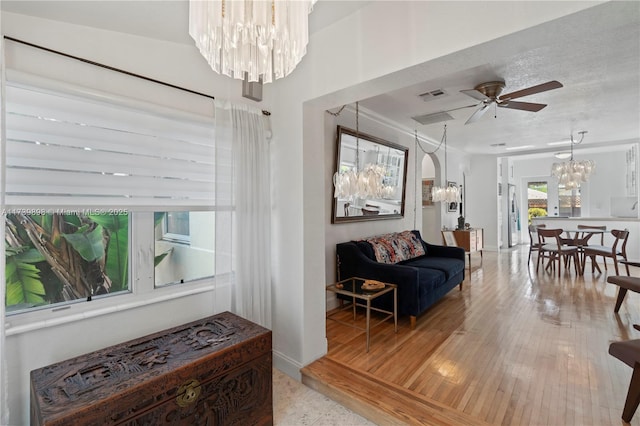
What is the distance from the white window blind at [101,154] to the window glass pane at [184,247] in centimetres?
18

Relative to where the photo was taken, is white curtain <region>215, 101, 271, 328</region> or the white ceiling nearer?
the white ceiling

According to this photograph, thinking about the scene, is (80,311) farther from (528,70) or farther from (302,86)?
(528,70)

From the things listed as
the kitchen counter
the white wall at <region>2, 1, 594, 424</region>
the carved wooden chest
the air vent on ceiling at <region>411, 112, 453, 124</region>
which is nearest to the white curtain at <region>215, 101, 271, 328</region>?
the white wall at <region>2, 1, 594, 424</region>

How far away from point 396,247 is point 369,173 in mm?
1551

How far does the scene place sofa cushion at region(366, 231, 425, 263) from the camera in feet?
12.5

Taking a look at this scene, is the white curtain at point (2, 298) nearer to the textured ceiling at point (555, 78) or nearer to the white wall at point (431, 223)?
the textured ceiling at point (555, 78)

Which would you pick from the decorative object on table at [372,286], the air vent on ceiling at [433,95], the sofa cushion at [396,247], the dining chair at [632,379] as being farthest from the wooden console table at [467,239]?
the dining chair at [632,379]

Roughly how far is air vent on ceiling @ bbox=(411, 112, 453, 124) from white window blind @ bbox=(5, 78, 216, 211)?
341cm

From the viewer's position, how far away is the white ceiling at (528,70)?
1.41m

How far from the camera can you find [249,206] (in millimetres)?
2322

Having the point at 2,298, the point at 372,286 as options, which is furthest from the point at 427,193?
the point at 2,298

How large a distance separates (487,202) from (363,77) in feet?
25.2

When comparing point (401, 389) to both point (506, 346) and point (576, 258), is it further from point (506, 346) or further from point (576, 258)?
point (576, 258)

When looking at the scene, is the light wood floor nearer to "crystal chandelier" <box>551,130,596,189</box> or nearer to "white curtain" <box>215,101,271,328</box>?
"white curtain" <box>215,101,271,328</box>
